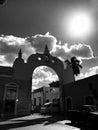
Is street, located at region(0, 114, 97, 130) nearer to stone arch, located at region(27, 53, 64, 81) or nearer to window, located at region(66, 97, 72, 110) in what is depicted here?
window, located at region(66, 97, 72, 110)

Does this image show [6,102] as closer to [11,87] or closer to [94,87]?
[11,87]

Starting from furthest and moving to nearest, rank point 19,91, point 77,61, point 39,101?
point 39,101 → point 77,61 → point 19,91

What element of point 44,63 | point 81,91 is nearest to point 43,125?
point 81,91

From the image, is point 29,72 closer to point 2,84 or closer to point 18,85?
point 18,85

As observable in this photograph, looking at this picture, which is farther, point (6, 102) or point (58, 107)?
point (58, 107)

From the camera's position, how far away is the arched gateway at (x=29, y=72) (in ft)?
77.3

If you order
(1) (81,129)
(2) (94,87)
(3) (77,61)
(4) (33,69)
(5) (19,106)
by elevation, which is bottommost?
(1) (81,129)

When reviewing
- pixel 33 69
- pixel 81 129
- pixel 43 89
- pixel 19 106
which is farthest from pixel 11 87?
pixel 43 89

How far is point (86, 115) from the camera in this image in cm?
1088

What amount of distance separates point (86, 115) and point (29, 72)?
1636 cm

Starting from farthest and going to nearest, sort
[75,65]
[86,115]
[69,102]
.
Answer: [75,65]
[69,102]
[86,115]

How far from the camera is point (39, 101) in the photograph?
44.1 meters

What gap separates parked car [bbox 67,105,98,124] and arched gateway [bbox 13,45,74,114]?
12016mm

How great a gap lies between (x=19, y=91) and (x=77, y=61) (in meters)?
20.0
